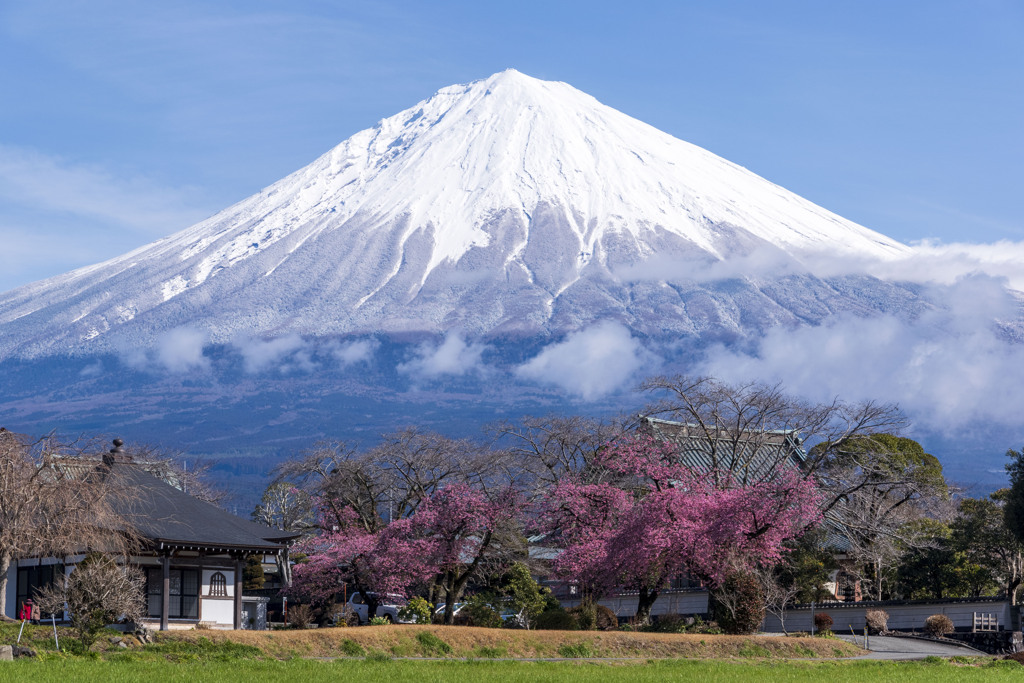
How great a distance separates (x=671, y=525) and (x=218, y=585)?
48.5ft

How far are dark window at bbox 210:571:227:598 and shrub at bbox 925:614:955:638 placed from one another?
78.0 ft

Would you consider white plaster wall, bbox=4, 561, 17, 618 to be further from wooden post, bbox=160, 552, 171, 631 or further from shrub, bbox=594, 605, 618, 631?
shrub, bbox=594, 605, 618, 631

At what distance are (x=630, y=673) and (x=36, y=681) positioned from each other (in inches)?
526

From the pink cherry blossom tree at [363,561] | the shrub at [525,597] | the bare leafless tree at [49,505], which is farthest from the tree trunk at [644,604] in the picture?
the bare leafless tree at [49,505]

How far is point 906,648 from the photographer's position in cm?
4041

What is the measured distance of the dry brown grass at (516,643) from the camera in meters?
32.4

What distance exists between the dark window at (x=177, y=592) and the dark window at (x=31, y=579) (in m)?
2.77

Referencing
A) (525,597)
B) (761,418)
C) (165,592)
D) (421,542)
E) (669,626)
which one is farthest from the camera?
(761,418)

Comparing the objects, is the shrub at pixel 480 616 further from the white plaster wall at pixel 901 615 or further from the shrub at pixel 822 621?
the shrub at pixel 822 621

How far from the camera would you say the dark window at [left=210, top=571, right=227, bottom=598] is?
4078 cm

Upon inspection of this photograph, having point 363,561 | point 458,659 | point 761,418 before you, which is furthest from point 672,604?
point 458,659

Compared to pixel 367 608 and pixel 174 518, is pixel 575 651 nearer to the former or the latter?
pixel 174 518

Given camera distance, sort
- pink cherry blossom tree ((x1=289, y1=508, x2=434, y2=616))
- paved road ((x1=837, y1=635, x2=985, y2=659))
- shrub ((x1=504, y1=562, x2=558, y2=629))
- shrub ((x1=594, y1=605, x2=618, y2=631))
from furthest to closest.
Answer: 1. pink cherry blossom tree ((x1=289, y1=508, x2=434, y2=616))
2. shrub ((x1=504, y1=562, x2=558, y2=629))
3. shrub ((x1=594, y1=605, x2=618, y2=631))
4. paved road ((x1=837, y1=635, x2=985, y2=659))

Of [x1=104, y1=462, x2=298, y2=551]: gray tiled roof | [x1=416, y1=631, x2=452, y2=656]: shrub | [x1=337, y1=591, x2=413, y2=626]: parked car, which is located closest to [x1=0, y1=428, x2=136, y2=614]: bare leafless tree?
[x1=104, y1=462, x2=298, y2=551]: gray tiled roof
